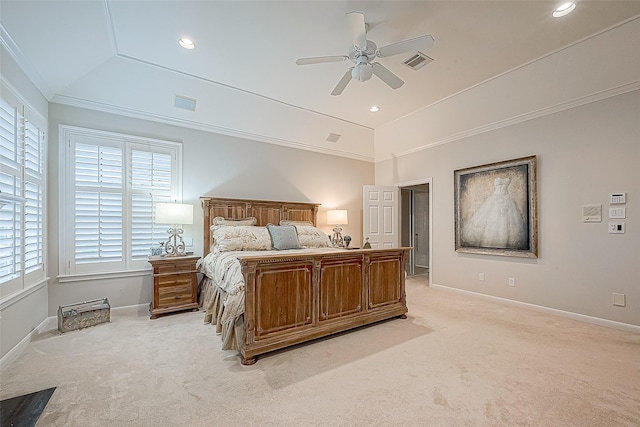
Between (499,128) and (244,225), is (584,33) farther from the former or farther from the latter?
(244,225)

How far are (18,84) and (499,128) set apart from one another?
19.3ft

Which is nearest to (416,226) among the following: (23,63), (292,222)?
(292,222)

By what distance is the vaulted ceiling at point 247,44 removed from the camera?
8.36 ft

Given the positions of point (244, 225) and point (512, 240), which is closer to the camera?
point (512, 240)

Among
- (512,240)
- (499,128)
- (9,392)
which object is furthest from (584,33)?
(9,392)

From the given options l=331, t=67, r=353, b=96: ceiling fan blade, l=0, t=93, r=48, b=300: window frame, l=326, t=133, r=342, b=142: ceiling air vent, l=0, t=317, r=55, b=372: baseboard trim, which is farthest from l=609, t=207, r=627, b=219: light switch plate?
l=0, t=317, r=55, b=372: baseboard trim

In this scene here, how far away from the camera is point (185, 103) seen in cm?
404

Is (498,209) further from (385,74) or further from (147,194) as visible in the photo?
(147,194)

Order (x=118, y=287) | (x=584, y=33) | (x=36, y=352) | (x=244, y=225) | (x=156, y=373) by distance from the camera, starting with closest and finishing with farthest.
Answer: (x=156, y=373), (x=36, y=352), (x=584, y=33), (x=118, y=287), (x=244, y=225)

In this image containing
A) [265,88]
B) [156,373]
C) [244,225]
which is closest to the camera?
[156,373]

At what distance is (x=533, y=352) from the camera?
260cm

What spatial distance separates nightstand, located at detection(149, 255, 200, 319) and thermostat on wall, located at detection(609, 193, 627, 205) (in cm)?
522

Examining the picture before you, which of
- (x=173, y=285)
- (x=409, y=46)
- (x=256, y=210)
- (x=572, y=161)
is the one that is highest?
(x=409, y=46)

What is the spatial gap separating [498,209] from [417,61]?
253 cm
